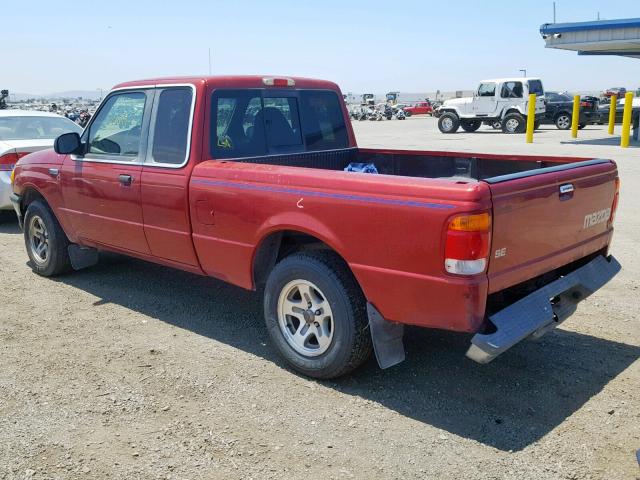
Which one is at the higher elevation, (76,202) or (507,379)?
(76,202)

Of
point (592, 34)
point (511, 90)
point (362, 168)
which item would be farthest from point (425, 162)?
point (511, 90)

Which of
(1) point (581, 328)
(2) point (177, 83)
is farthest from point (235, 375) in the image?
(1) point (581, 328)

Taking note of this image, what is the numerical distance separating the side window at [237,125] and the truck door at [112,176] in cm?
72

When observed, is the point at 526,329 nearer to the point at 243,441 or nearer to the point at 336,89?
the point at 243,441

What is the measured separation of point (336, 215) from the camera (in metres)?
3.73

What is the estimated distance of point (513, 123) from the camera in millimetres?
27844

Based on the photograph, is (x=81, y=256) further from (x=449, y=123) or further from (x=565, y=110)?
(x=565, y=110)

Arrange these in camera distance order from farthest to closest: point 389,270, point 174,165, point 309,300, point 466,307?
1. point 174,165
2. point 309,300
3. point 389,270
4. point 466,307

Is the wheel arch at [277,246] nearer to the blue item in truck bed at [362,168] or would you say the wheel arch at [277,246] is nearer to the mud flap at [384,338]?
the mud flap at [384,338]

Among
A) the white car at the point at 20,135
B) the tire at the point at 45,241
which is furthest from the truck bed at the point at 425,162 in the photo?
the white car at the point at 20,135

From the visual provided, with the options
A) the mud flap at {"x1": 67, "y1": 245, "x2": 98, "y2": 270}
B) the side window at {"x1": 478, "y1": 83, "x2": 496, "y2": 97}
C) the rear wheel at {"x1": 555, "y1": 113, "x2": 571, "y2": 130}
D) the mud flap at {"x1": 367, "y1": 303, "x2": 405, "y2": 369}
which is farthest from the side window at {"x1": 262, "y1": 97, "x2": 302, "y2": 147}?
the rear wheel at {"x1": 555, "y1": 113, "x2": 571, "y2": 130}

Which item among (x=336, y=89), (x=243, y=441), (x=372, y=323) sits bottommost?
(x=243, y=441)

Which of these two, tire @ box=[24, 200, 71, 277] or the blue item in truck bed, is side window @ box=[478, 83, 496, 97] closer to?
the blue item in truck bed

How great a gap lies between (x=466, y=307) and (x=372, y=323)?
625mm
